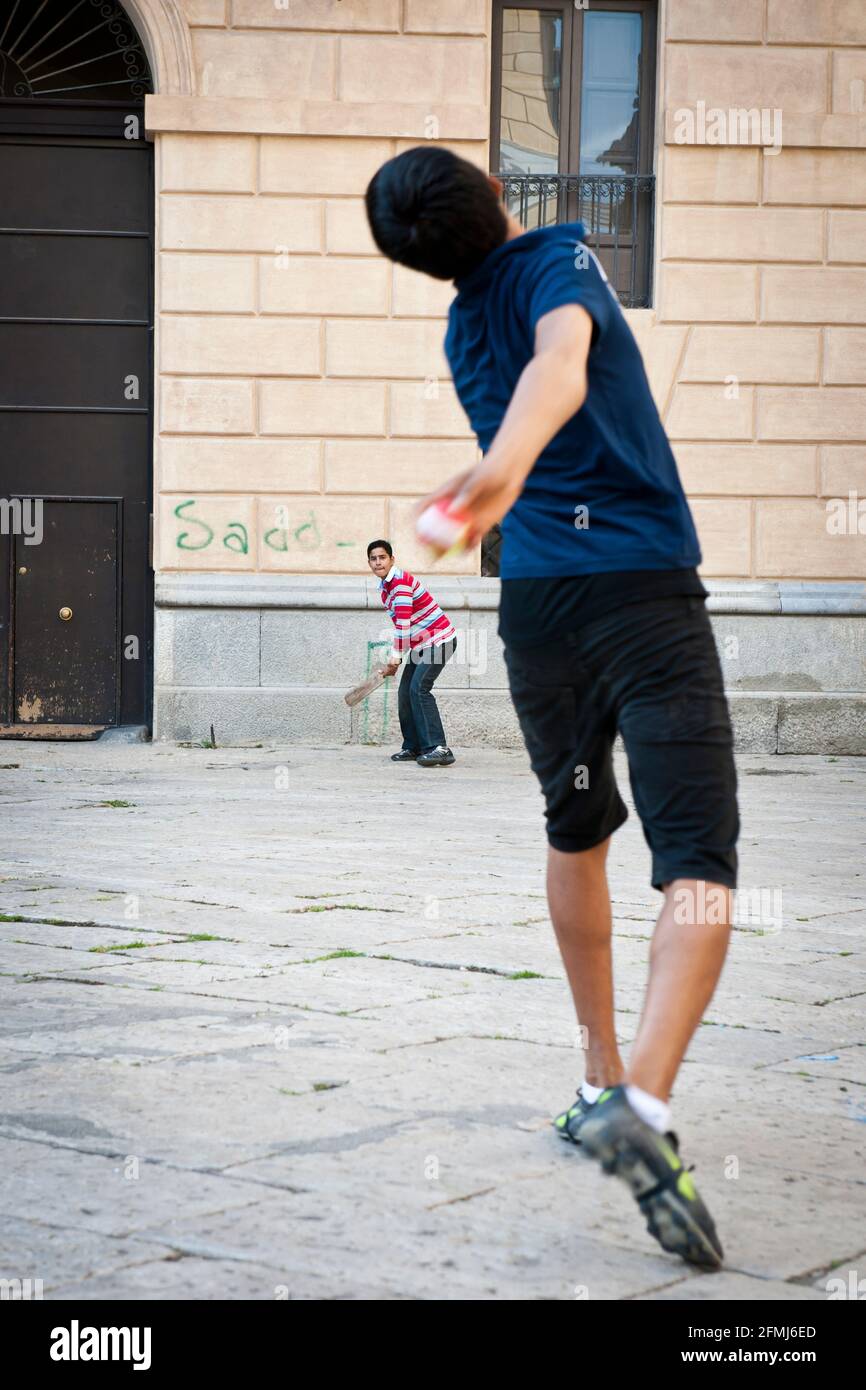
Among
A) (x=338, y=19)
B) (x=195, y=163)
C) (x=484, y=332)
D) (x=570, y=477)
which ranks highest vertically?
(x=338, y=19)

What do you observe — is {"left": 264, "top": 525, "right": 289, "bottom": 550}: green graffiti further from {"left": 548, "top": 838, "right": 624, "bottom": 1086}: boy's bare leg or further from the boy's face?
{"left": 548, "top": 838, "right": 624, "bottom": 1086}: boy's bare leg

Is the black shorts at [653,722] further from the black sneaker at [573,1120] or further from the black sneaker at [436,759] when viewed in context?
the black sneaker at [436,759]

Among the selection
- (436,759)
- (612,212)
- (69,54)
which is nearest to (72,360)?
(69,54)

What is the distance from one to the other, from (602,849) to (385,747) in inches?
394

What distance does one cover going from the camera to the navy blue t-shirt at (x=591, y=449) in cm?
277

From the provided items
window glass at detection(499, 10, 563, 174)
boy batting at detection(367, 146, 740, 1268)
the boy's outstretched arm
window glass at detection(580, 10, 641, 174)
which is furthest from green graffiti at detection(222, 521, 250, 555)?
the boy's outstretched arm

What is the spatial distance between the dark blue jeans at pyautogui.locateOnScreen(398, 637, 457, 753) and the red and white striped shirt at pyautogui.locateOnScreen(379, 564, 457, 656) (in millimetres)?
77

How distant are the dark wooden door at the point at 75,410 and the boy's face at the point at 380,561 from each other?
2.57 metres

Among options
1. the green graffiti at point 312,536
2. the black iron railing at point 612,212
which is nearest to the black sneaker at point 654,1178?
the green graffiti at point 312,536

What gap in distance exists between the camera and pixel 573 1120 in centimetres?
304

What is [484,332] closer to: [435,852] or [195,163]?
[435,852]

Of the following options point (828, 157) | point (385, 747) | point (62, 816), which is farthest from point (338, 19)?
point (62, 816)

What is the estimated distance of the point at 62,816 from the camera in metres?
8.61

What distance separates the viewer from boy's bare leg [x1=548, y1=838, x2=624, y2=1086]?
10.0 feet
